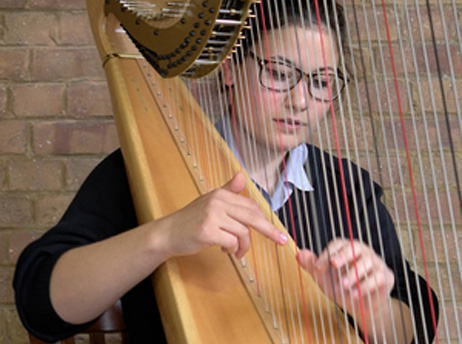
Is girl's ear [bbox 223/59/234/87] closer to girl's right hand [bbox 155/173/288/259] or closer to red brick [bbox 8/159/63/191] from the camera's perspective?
girl's right hand [bbox 155/173/288/259]

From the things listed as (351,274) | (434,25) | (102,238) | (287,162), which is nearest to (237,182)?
(351,274)

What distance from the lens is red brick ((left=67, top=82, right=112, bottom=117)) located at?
144cm

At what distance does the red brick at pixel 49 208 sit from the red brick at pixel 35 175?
0.07ft

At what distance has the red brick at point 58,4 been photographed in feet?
4.77

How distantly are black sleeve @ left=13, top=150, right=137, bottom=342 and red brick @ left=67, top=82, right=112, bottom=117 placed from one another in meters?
0.45

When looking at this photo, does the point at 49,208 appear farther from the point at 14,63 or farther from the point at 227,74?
the point at 227,74

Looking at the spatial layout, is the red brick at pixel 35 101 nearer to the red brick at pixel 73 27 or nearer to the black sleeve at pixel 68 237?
the red brick at pixel 73 27

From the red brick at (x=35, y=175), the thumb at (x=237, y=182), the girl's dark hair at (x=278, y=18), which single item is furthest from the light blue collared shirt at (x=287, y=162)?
the red brick at (x=35, y=175)

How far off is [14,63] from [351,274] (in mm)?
1050

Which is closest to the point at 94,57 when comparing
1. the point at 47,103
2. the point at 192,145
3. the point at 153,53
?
the point at 47,103

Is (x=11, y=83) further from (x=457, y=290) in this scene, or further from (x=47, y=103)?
(x=457, y=290)

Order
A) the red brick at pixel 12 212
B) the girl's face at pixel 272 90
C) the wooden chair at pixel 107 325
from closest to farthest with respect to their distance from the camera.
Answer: the girl's face at pixel 272 90, the wooden chair at pixel 107 325, the red brick at pixel 12 212

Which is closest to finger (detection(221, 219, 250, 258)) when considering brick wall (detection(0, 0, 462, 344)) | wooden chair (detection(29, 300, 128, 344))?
wooden chair (detection(29, 300, 128, 344))

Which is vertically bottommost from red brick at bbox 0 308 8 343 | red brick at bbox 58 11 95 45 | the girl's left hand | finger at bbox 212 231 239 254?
red brick at bbox 0 308 8 343
